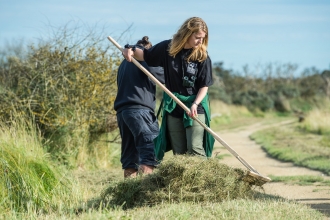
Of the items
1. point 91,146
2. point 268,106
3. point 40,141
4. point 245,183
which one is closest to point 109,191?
point 245,183

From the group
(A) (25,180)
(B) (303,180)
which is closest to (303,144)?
(B) (303,180)

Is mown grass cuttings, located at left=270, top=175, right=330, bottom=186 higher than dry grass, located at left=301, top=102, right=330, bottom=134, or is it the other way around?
mown grass cuttings, located at left=270, top=175, right=330, bottom=186

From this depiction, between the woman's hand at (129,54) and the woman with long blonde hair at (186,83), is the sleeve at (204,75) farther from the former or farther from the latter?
the woman's hand at (129,54)

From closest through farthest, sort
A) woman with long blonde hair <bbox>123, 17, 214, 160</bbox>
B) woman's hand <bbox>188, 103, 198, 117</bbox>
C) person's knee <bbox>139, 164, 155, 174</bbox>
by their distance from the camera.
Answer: woman's hand <bbox>188, 103, 198, 117</bbox>, woman with long blonde hair <bbox>123, 17, 214, 160</bbox>, person's knee <bbox>139, 164, 155, 174</bbox>

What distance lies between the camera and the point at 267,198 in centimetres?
607

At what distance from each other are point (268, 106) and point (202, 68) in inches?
1254

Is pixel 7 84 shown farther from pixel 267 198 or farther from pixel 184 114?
pixel 267 198

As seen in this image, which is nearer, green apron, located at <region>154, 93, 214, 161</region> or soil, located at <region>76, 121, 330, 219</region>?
green apron, located at <region>154, 93, 214, 161</region>

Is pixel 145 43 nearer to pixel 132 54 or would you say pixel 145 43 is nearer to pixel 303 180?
pixel 132 54

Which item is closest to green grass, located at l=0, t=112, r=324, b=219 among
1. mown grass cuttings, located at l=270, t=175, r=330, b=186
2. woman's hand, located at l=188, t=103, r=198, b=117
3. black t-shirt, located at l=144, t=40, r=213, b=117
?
woman's hand, located at l=188, t=103, r=198, b=117

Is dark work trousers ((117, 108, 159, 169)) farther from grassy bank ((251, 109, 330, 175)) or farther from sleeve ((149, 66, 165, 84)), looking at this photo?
grassy bank ((251, 109, 330, 175))

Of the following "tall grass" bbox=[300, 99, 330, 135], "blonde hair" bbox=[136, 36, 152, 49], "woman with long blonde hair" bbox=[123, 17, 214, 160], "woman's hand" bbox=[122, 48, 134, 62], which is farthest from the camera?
"tall grass" bbox=[300, 99, 330, 135]

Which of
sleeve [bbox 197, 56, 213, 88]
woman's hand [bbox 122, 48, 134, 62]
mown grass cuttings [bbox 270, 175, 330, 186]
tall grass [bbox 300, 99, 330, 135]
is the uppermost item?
woman's hand [bbox 122, 48, 134, 62]

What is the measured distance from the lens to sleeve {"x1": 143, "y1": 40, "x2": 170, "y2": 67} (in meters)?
6.29
